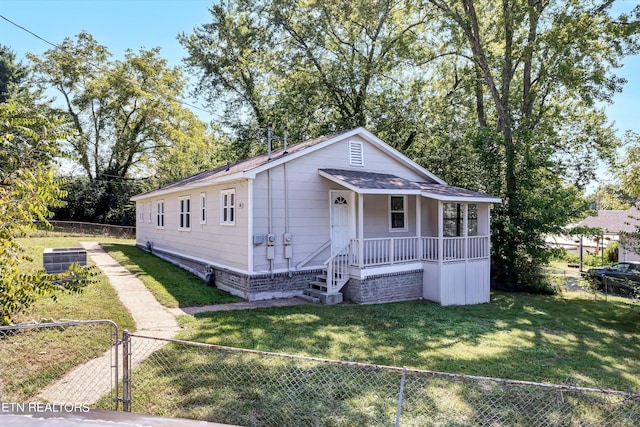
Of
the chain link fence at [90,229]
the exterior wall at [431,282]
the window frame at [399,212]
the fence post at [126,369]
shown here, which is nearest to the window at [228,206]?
the window frame at [399,212]

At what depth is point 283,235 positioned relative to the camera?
10.7m

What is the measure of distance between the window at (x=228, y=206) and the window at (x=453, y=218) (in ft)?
23.5

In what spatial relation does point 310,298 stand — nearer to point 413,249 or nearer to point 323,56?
point 413,249

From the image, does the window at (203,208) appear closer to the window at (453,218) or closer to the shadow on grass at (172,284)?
the shadow on grass at (172,284)

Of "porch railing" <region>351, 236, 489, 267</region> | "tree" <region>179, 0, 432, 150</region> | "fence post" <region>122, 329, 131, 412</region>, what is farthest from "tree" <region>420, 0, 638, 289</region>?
"fence post" <region>122, 329, 131, 412</region>

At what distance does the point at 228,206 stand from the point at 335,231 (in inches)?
126

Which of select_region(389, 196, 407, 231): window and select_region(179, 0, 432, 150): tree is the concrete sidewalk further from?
select_region(179, 0, 432, 150): tree

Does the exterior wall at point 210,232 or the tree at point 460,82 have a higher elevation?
the tree at point 460,82

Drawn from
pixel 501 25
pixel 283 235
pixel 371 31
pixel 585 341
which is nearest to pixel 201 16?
pixel 371 31

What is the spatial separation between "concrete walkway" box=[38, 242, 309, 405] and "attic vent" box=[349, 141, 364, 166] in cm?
460

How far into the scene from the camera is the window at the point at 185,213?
14.5 meters

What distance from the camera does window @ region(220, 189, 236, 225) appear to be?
36.2 feet

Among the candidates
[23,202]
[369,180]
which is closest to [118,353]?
[23,202]

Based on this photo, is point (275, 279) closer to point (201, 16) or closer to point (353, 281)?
point (353, 281)
